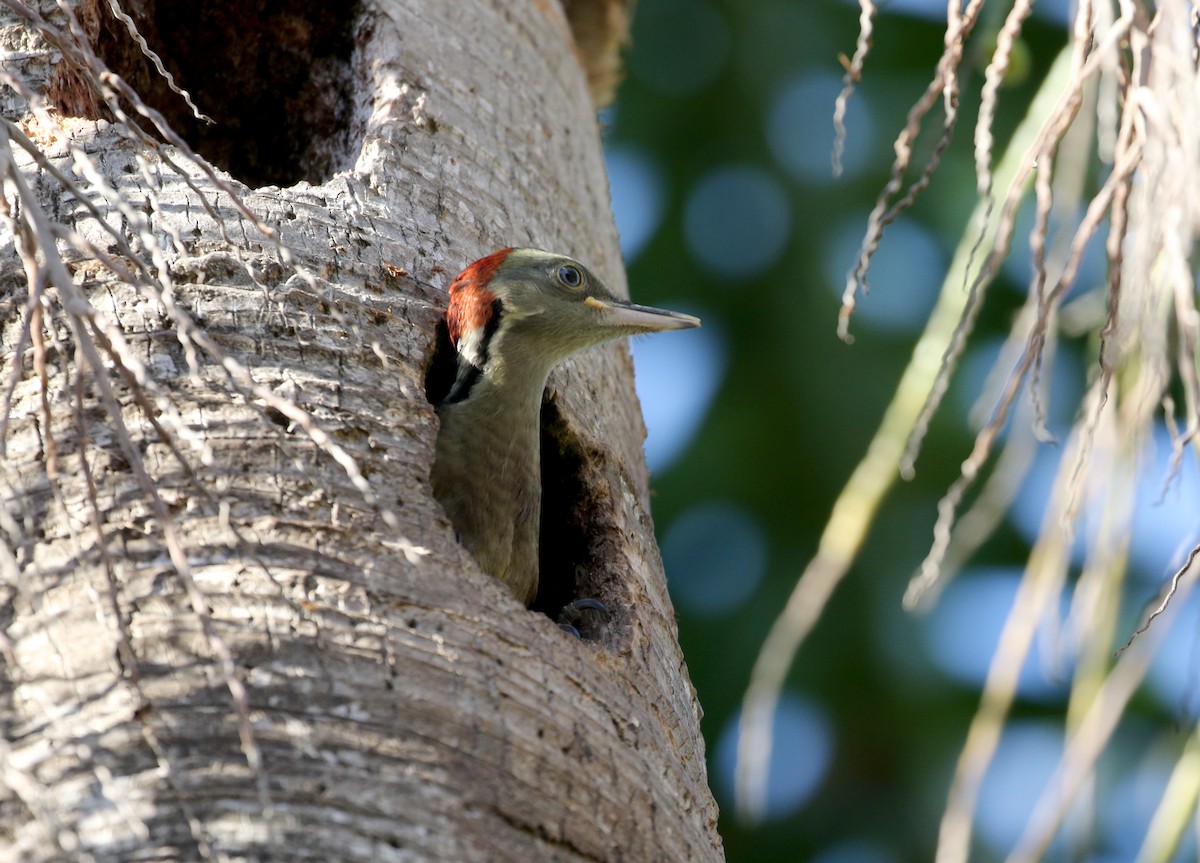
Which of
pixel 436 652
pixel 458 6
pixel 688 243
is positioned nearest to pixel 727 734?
pixel 688 243

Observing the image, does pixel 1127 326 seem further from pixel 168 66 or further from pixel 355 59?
pixel 168 66

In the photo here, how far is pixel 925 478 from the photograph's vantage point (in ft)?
19.4

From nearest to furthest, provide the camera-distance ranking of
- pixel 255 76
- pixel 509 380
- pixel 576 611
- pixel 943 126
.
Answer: pixel 943 126 < pixel 576 611 < pixel 509 380 < pixel 255 76

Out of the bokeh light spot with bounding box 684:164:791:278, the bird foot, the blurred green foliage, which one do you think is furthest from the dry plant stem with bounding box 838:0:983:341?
the bokeh light spot with bounding box 684:164:791:278

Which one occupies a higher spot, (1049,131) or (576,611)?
(1049,131)

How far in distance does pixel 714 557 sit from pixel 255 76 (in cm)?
316

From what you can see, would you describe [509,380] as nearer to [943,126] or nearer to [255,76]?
[943,126]

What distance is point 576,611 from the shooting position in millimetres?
2787

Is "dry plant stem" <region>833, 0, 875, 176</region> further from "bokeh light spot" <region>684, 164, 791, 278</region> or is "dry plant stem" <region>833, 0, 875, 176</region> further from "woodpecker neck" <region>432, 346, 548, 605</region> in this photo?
"bokeh light spot" <region>684, 164, 791, 278</region>

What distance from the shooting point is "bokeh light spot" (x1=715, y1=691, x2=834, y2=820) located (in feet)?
19.1

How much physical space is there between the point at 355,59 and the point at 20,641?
6.15ft

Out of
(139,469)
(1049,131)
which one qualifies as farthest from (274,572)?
(1049,131)

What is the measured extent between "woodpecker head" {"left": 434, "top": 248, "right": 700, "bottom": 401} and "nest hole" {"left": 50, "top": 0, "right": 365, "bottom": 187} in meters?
0.58

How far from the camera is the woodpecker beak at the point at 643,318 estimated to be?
340 cm
